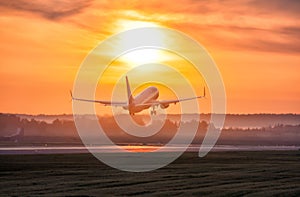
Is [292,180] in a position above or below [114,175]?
below

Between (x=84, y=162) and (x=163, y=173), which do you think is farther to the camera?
(x=84, y=162)

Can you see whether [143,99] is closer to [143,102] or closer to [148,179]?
[143,102]

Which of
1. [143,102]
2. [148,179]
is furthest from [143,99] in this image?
[148,179]

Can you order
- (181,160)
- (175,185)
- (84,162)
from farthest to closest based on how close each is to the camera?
(181,160) < (84,162) < (175,185)

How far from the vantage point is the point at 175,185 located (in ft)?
161

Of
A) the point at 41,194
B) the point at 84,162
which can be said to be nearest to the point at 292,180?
the point at 41,194

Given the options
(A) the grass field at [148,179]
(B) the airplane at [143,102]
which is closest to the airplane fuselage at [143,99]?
(B) the airplane at [143,102]

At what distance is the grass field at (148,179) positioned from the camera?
1763 inches

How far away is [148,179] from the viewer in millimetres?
53625

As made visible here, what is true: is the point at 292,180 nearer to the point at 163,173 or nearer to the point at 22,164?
the point at 163,173

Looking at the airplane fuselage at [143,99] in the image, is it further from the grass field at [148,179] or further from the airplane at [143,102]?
the grass field at [148,179]

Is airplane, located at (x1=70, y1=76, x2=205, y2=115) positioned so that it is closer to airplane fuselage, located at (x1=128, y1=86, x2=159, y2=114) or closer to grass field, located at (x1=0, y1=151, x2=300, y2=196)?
airplane fuselage, located at (x1=128, y1=86, x2=159, y2=114)

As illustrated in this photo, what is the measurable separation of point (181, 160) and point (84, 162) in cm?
1396

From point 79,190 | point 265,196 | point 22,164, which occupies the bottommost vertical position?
point 265,196
